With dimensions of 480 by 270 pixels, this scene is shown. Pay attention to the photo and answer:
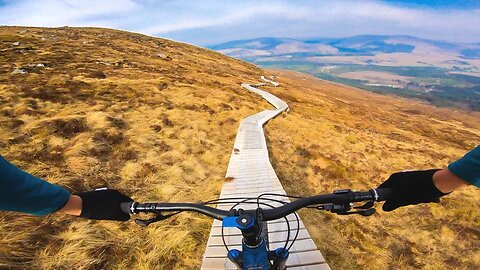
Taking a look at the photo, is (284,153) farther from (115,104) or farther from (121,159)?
(115,104)

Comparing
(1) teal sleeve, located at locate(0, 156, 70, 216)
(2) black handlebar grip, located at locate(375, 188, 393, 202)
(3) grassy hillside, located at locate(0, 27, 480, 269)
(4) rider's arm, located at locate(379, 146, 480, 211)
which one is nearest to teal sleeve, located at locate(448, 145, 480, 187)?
(4) rider's arm, located at locate(379, 146, 480, 211)

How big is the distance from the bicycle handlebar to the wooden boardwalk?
3.55 m

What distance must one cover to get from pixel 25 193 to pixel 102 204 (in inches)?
41.9

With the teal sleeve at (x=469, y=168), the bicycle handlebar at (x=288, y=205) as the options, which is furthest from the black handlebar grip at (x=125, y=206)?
the teal sleeve at (x=469, y=168)

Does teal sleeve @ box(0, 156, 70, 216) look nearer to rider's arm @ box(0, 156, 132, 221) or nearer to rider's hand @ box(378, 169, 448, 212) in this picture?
rider's arm @ box(0, 156, 132, 221)

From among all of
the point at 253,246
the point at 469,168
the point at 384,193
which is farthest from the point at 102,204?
the point at 469,168

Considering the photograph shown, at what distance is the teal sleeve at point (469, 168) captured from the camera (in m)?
2.34

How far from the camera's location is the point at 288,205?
332 cm

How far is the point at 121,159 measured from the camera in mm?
13531

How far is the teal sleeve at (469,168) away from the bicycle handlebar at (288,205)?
29.7 inches

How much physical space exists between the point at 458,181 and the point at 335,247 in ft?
23.1

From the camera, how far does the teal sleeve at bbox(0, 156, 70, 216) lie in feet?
6.41

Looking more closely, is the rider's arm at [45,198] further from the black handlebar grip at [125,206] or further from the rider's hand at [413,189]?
the rider's hand at [413,189]

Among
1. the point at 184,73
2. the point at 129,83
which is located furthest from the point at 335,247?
the point at 184,73
